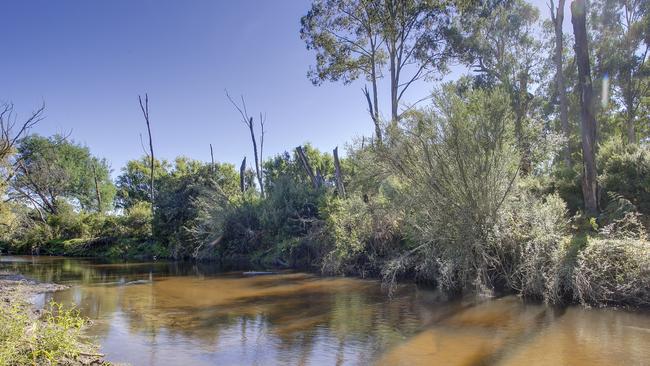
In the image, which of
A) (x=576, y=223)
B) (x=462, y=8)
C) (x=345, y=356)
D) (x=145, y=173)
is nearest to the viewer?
(x=345, y=356)

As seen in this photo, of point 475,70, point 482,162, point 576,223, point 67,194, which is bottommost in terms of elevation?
point 576,223

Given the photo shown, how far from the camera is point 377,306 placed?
40.5ft

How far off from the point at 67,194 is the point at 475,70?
4345 cm

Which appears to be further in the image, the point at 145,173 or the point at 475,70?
the point at 145,173

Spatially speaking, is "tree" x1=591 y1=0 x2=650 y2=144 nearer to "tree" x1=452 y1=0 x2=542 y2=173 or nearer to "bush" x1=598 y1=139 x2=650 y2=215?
"tree" x1=452 y1=0 x2=542 y2=173

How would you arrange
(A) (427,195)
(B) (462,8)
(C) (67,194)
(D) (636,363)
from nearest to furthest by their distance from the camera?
1. (D) (636,363)
2. (A) (427,195)
3. (B) (462,8)
4. (C) (67,194)

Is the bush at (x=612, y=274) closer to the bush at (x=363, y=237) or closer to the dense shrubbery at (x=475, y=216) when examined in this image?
the dense shrubbery at (x=475, y=216)

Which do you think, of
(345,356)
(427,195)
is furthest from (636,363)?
(427,195)

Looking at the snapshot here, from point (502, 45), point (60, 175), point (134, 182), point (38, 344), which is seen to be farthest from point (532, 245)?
point (134, 182)

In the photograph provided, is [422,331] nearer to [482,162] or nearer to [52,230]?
[482,162]

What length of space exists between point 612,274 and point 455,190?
163 inches

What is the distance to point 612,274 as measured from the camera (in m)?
10.8

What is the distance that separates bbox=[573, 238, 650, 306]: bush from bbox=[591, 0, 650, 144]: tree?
849 inches

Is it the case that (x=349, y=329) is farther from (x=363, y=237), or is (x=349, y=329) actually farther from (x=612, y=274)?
(x=363, y=237)
